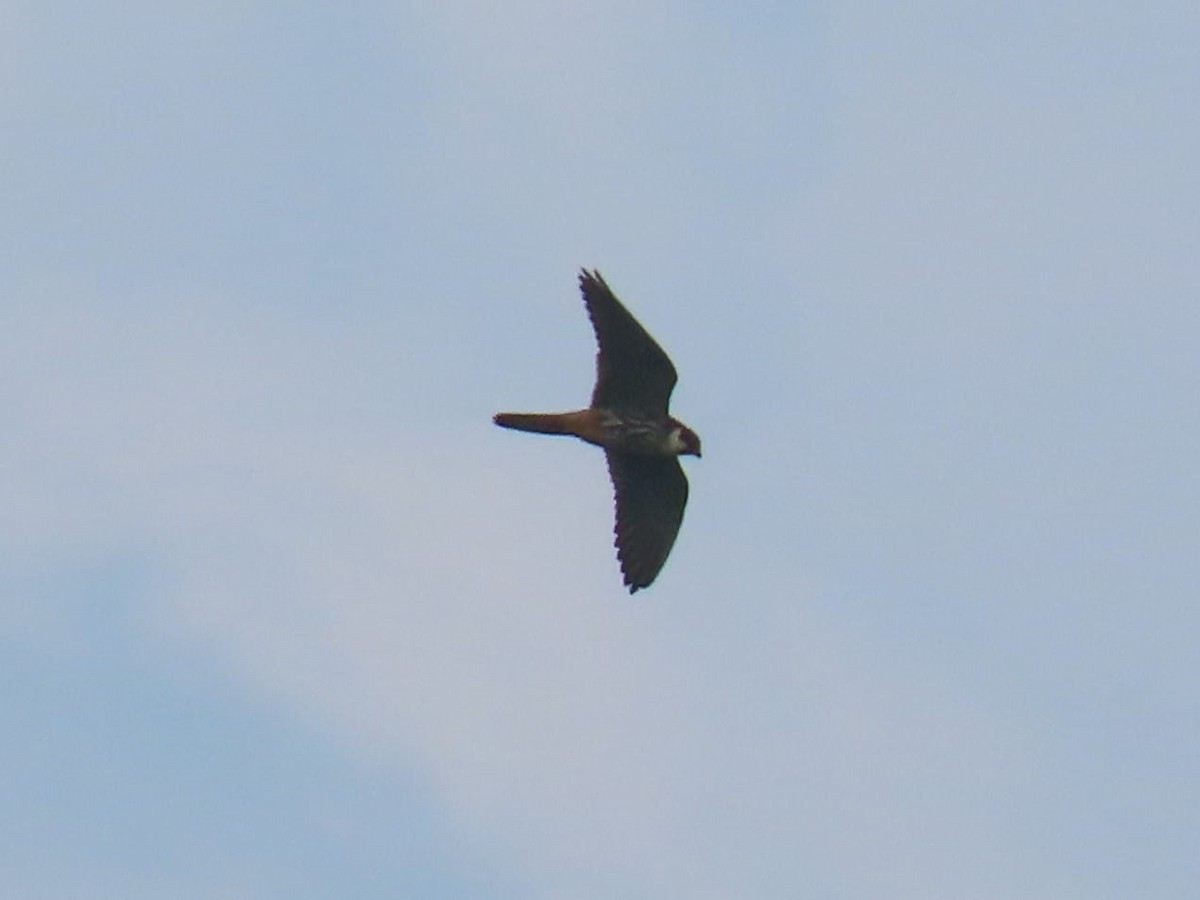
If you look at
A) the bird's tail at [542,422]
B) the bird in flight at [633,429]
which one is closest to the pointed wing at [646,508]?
the bird in flight at [633,429]

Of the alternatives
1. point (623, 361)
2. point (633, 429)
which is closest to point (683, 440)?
point (633, 429)

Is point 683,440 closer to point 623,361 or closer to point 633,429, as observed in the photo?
point 633,429

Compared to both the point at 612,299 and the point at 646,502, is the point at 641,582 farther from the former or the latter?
the point at 612,299

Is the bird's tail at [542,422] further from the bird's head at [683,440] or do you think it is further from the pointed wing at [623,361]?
the bird's head at [683,440]

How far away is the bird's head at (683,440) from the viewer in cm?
3794

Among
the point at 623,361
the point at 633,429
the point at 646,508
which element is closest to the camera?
the point at 623,361

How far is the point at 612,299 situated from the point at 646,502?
10.8 feet

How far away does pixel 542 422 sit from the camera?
3803 centimetres

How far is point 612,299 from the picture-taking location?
36.5 meters

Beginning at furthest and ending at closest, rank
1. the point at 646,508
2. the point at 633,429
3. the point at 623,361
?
the point at 646,508, the point at 633,429, the point at 623,361

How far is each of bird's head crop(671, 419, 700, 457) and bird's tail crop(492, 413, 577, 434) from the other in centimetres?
126

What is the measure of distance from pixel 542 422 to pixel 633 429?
46.0 inches

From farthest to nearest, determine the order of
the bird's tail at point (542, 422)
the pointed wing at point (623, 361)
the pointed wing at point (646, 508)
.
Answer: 1. the pointed wing at point (646, 508)
2. the bird's tail at point (542, 422)
3. the pointed wing at point (623, 361)

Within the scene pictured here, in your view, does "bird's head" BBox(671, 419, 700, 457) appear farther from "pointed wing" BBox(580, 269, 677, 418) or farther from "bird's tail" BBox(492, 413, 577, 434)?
"bird's tail" BBox(492, 413, 577, 434)
